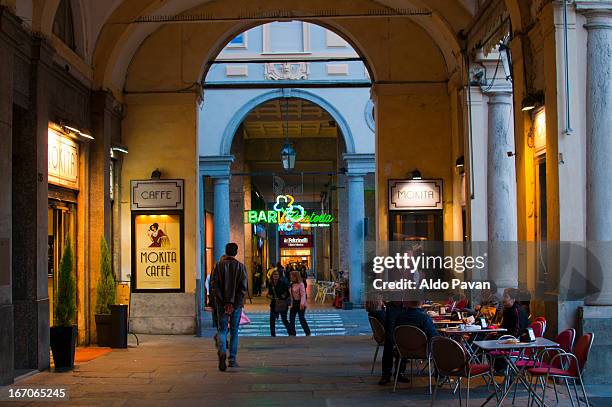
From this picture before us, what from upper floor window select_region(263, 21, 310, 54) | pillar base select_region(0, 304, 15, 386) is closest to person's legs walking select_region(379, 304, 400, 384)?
pillar base select_region(0, 304, 15, 386)

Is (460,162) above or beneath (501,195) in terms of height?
above

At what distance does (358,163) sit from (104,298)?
47.8ft

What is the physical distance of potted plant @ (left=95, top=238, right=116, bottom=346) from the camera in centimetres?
1405

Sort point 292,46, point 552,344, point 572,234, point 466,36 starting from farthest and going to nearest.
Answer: point 292,46
point 466,36
point 572,234
point 552,344

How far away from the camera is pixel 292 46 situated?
25.8 metres

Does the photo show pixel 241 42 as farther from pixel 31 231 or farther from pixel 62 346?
pixel 62 346

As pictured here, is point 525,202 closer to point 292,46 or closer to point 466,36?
point 466,36

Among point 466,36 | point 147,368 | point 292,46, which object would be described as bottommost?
point 147,368

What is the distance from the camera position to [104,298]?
46.5 feet

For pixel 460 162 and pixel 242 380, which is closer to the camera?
pixel 242 380

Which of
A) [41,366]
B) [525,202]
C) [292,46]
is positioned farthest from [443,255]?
[292,46]

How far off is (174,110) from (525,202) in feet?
25.6

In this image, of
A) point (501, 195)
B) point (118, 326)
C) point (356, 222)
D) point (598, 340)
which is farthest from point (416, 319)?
point (356, 222)

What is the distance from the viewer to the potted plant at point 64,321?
11691 millimetres
